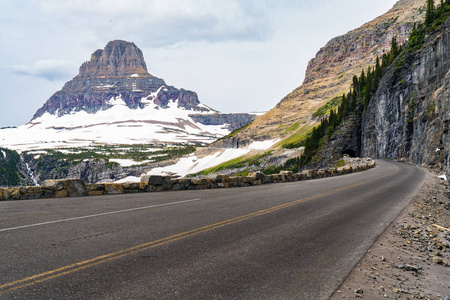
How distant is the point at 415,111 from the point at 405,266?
2751 inches

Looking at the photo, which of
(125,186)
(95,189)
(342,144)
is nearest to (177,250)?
(95,189)

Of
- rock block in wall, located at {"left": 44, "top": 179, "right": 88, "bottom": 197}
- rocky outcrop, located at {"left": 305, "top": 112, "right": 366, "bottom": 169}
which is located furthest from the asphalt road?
rocky outcrop, located at {"left": 305, "top": 112, "right": 366, "bottom": 169}

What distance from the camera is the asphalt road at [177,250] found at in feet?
15.6

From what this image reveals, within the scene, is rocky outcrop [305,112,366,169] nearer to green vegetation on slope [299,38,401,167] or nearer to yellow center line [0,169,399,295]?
green vegetation on slope [299,38,401,167]

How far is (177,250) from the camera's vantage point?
645cm

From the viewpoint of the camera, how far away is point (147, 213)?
10.1 metres

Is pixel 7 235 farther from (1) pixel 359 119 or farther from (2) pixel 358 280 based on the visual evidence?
(1) pixel 359 119

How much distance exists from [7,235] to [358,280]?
8.16m

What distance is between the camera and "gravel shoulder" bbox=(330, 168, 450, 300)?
5.31m

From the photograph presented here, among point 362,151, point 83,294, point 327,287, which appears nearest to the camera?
point 83,294

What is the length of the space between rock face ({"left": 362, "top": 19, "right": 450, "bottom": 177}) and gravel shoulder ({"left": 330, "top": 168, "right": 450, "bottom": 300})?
2271 centimetres

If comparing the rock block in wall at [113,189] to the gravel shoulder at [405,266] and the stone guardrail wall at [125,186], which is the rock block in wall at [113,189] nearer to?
the stone guardrail wall at [125,186]

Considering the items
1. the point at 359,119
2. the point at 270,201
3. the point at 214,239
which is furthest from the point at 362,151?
the point at 214,239

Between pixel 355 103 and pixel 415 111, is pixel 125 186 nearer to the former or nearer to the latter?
pixel 415 111
